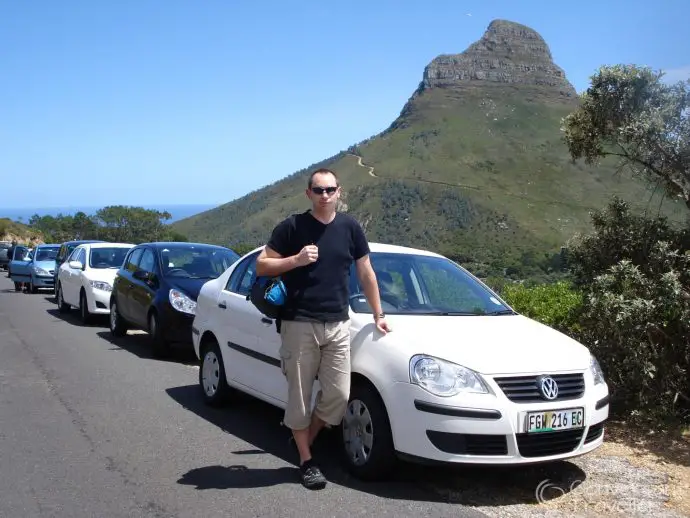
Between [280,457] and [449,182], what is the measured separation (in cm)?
9254

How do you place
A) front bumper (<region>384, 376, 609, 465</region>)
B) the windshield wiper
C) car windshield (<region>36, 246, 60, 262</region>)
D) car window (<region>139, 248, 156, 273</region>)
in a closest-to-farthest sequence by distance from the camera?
front bumper (<region>384, 376, 609, 465</region>), the windshield wiper, car window (<region>139, 248, 156, 273</region>), car windshield (<region>36, 246, 60, 262</region>)

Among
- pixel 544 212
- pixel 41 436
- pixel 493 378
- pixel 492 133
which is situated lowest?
pixel 41 436

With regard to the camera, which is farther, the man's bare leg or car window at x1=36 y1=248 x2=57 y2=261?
car window at x1=36 y1=248 x2=57 y2=261

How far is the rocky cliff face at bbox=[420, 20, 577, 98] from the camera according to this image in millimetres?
141500

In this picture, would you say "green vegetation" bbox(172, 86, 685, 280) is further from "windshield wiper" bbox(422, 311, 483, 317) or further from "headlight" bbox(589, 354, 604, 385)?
"headlight" bbox(589, 354, 604, 385)

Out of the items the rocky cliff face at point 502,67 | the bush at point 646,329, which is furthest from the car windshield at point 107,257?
the rocky cliff face at point 502,67

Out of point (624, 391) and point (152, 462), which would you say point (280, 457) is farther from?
point (624, 391)

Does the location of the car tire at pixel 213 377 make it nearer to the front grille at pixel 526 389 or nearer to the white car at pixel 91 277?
the front grille at pixel 526 389

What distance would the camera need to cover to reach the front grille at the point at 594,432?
4961 millimetres

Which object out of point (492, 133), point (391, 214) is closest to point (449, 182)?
point (391, 214)

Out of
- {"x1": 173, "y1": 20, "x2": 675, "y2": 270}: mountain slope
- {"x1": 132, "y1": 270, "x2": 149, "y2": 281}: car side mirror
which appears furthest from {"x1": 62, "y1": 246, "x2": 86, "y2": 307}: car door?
{"x1": 173, "y1": 20, "x2": 675, "y2": 270}: mountain slope

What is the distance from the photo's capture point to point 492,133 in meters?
118

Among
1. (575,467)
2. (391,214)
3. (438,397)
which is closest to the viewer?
(438,397)

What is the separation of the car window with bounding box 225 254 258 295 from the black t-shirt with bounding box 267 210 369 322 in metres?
1.91
